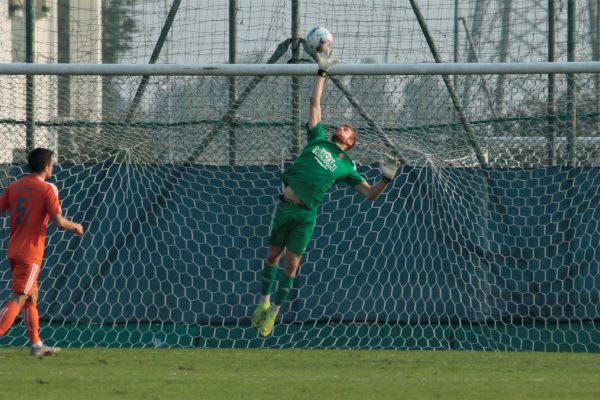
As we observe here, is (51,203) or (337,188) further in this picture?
(337,188)

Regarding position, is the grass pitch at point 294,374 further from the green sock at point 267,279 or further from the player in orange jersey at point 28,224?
the green sock at point 267,279

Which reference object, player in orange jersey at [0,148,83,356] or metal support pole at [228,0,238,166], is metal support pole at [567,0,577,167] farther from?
player in orange jersey at [0,148,83,356]

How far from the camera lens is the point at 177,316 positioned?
12.3 m

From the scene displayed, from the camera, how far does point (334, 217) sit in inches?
489

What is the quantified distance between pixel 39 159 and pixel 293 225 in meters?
2.35

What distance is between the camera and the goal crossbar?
38.4ft

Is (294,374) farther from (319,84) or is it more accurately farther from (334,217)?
(334,217)

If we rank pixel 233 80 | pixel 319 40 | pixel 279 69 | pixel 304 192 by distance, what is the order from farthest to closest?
pixel 233 80, pixel 279 69, pixel 319 40, pixel 304 192

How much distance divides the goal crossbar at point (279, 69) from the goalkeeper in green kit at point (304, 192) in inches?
31.2

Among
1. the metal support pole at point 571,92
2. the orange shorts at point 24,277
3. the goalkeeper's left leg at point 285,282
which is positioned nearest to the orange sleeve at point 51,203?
the orange shorts at point 24,277

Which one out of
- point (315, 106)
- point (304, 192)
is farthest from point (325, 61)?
point (304, 192)

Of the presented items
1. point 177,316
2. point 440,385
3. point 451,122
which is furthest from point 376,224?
point 440,385

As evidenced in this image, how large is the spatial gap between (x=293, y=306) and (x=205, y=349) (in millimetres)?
1179

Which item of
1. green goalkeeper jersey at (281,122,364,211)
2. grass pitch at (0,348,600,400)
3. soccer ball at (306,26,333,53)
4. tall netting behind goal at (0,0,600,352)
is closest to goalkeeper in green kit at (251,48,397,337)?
green goalkeeper jersey at (281,122,364,211)
